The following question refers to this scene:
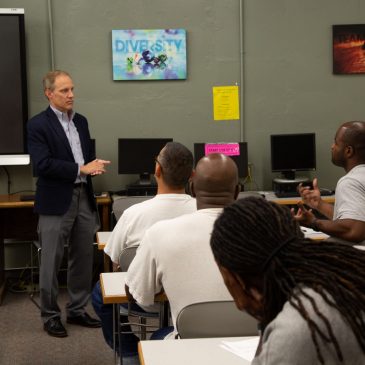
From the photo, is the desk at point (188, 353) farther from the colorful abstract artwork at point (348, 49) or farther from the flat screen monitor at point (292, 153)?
the colorful abstract artwork at point (348, 49)

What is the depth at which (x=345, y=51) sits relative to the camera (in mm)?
5934

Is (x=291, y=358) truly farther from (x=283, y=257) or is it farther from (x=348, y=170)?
(x=348, y=170)

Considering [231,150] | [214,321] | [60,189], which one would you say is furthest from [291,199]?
[214,321]

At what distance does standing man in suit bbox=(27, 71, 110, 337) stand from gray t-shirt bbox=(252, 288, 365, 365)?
9.66ft

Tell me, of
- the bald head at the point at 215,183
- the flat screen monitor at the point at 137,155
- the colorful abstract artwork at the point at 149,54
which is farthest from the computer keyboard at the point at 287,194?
the bald head at the point at 215,183

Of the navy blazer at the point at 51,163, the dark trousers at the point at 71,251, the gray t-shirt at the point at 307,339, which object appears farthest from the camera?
the dark trousers at the point at 71,251

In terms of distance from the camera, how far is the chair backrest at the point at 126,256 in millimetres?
2865

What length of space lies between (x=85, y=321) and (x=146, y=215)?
181 cm

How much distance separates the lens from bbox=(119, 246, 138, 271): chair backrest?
2.87m

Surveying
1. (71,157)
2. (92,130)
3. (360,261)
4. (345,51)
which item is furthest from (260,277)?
(345,51)

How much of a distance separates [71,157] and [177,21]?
211 centimetres

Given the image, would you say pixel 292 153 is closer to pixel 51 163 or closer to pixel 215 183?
pixel 51 163

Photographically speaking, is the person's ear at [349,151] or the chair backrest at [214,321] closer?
the chair backrest at [214,321]

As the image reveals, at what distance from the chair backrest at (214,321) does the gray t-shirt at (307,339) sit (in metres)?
0.80
